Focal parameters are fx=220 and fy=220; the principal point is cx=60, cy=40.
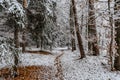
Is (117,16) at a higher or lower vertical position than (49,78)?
higher

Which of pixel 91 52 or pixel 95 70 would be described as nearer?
pixel 95 70

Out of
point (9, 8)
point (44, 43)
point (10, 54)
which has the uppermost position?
point (9, 8)

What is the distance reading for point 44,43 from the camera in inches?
1278

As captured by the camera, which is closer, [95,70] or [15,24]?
[15,24]

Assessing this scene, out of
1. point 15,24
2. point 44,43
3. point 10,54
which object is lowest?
point 44,43

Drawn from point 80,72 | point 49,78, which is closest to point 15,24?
point 49,78

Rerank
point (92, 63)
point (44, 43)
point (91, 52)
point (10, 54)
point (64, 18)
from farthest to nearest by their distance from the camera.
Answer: point (64, 18) < point (44, 43) < point (91, 52) < point (92, 63) < point (10, 54)

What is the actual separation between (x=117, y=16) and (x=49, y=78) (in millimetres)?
5249

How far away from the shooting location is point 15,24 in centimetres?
1251

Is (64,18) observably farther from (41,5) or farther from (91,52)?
(91,52)

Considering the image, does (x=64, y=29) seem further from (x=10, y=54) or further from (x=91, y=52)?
(x=10, y=54)

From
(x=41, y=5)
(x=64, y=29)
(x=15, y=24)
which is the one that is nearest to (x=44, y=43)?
(x=41, y=5)

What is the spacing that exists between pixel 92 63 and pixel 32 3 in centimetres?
1310

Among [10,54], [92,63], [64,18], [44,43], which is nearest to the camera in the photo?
[10,54]
